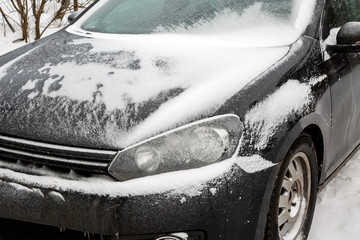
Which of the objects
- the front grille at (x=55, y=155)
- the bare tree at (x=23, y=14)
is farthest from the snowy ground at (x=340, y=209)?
the bare tree at (x=23, y=14)

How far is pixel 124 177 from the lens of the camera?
1796 mm

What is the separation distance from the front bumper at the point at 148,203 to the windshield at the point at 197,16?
116cm

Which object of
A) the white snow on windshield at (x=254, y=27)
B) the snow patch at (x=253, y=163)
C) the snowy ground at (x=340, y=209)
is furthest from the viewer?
the snowy ground at (x=340, y=209)

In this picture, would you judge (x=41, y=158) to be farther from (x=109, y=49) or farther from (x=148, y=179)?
(x=109, y=49)

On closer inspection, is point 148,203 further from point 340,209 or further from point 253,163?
point 340,209

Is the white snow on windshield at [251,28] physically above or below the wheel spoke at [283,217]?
above

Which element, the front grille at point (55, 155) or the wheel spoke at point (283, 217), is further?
the wheel spoke at point (283, 217)

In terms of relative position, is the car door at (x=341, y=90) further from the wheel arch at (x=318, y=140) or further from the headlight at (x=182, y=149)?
the headlight at (x=182, y=149)

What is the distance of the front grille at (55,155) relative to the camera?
5.90 ft

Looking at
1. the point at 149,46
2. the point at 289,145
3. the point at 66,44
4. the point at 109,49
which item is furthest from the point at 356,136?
the point at 66,44

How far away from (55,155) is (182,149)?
1.65 ft

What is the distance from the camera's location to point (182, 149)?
6.04ft

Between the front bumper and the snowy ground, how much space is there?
1012mm

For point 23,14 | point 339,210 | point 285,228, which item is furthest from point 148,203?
point 23,14
